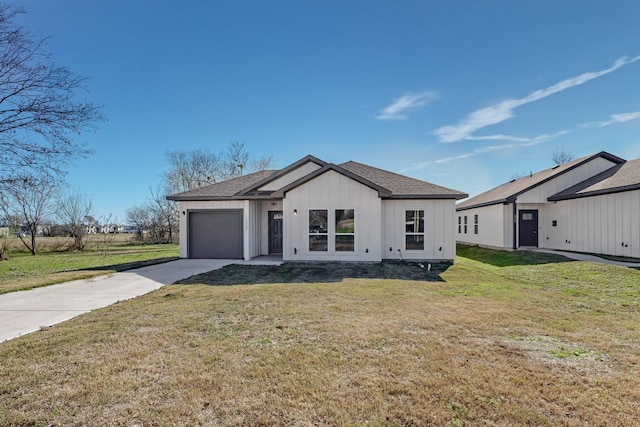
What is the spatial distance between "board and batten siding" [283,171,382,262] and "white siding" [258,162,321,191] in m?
1.35

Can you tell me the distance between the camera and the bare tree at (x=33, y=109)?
35.5 feet

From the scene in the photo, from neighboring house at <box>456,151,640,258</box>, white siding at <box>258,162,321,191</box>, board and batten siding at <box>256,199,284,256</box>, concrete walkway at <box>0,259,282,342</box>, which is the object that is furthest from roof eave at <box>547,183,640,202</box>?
concrete walkway at <box>0,259,282,342</box>

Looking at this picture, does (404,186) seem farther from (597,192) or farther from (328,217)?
(597,192)

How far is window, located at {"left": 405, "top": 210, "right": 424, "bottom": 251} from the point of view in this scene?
12.4m

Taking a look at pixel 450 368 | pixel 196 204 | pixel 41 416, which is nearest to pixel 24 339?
pixel 41 416

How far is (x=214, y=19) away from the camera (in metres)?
11.4

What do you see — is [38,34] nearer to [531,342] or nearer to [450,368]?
[450,368]

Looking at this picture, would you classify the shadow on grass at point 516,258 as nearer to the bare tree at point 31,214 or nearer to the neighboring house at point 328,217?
the neighboring house at point 328,217

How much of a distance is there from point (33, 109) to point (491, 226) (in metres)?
21.8

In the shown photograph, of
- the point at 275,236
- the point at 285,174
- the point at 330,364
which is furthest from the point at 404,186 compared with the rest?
the point at 330,364

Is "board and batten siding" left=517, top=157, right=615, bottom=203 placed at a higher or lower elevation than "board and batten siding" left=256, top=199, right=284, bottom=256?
higher

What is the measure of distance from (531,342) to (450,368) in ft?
5.11

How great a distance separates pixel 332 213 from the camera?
11773 mm

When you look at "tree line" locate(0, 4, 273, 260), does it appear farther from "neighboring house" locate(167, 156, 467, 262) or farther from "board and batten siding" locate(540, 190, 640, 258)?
"board and batten siding" locate(540, 190, 640, 258)
